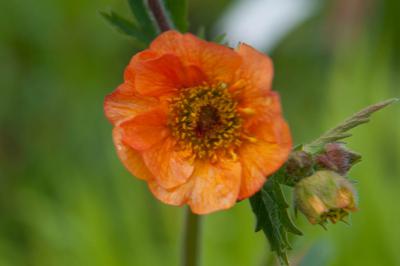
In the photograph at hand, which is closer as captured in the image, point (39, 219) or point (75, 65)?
point (39, 219)

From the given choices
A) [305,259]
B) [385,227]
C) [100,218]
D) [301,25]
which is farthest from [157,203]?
[301,25]

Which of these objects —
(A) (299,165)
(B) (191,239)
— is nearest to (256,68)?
(A) (299,165)

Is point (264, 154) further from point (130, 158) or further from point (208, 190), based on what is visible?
point (130, 158)

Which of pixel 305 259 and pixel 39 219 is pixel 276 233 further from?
pixel 39 219

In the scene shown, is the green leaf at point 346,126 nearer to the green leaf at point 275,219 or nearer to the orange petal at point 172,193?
the green leaf at point 275,219

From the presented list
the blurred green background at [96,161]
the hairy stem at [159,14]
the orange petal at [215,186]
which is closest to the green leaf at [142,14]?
the hairy stem at [159,14]
